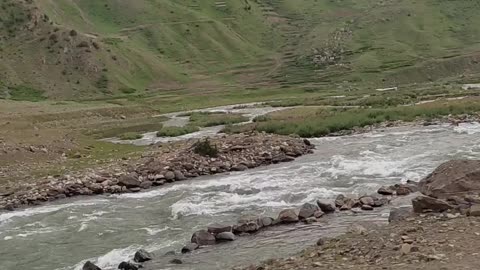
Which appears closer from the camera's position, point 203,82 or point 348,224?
point 348,224

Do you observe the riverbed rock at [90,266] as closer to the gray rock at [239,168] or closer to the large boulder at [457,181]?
the large boulder at [457,181]

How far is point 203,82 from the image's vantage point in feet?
520

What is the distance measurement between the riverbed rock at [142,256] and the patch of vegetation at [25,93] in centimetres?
10571

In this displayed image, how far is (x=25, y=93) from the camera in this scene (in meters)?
130

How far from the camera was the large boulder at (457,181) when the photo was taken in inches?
989

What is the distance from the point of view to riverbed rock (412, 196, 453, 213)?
76.6ft

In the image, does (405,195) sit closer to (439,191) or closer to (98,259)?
(439,191)

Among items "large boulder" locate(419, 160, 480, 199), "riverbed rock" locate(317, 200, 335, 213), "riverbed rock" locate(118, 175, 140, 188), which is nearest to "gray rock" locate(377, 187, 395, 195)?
"large boulder" locate(419, 160, 480, 199)

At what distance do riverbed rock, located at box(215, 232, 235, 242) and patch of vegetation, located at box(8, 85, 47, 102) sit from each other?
345 feet

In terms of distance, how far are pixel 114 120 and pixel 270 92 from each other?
49.4 m

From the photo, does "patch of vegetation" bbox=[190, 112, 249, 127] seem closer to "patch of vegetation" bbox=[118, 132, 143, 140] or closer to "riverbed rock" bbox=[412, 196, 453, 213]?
"patch of vegetation" bbox=[118, 132, 143, 140]

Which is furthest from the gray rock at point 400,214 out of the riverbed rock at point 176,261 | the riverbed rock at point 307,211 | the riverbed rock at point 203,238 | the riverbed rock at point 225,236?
the riverbed rock at point 176,261

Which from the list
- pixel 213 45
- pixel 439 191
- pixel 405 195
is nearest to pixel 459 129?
pixel 405 195

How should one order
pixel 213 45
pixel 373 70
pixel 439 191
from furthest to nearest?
pixel 213 45 → pixel 373 70 → pixel 439 191
